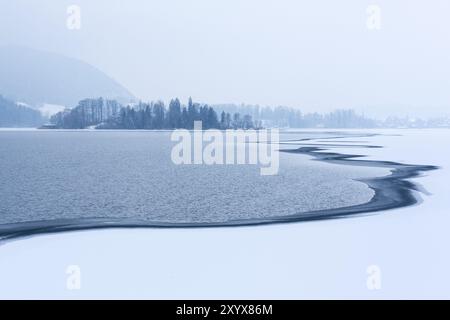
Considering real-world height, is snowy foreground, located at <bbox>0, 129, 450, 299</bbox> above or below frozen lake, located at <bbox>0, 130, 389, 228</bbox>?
above

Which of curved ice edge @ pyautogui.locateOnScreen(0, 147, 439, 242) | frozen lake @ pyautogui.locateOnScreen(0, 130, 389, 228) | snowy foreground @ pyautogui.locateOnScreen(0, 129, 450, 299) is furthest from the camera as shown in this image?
frozen lake @ pyautogui.locateOnScreen(0, 130, 389, 228)

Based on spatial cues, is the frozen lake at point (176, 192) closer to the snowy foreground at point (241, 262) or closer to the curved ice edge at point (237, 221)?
the curved ice edge at point (237, 221)

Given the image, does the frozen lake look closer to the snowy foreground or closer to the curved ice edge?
the curved ice edge

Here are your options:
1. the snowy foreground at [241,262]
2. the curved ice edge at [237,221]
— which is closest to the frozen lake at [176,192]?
the curved ice edge at [237,221]

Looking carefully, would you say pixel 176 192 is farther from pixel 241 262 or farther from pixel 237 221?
pixel 241 262

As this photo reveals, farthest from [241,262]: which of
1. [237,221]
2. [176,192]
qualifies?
[176,192]

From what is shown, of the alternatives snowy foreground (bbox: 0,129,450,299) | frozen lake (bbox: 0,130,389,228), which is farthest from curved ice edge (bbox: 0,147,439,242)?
snowy foreground (bbox: 0,129,450,299)

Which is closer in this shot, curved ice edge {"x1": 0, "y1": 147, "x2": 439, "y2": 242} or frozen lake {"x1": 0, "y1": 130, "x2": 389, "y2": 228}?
curved ice edge {"x1": 0, "y1": 147, "x2": 439, "y2": 242}
